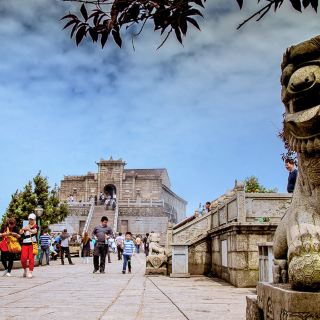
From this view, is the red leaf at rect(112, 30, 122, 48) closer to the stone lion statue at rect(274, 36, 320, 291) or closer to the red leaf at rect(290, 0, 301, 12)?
the red leaf at rect(290, 0, 301, 12)

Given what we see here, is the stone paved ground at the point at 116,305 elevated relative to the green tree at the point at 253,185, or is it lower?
lower

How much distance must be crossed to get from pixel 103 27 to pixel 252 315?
219 cm

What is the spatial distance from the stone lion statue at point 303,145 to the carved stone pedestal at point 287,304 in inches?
2.8

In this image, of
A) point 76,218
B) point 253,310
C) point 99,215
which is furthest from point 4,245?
point 76,218

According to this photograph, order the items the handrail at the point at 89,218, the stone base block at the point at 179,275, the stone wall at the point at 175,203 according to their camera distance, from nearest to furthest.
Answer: the stone base block at the point at 179,275 → the handrail at the point at 89,218 → the stone wall at the point at 175,203

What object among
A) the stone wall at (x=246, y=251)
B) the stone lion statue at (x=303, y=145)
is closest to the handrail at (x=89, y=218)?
the stone wall at (x=246, y=251)

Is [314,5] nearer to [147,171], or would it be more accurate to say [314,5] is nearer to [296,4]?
[296,4]

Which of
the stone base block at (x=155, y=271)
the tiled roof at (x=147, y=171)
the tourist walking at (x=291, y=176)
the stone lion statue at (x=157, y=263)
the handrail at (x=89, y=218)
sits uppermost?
the tiled roof at (x=147, y=171)

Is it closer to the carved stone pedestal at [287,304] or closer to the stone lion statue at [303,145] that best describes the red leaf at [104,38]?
the stone lion statue at [303,145]

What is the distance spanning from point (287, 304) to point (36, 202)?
35.8 m

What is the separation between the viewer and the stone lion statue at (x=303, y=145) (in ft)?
8.63

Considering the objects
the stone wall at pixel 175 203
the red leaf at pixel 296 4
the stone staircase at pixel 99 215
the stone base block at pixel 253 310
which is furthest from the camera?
the stone wall at pixel 175 203

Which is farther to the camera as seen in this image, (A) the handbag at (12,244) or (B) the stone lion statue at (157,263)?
(B) the stone lion statue at (157,263)

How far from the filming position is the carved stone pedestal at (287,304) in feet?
7.86
